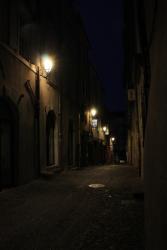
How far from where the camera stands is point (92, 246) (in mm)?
5141

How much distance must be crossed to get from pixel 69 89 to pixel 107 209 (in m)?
15.1

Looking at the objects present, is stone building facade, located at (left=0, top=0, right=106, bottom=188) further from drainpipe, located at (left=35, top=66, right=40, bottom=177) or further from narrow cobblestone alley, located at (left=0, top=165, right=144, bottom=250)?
narrow cobblestone alley, located at (left=0, top=165, right=144, bottom=250)

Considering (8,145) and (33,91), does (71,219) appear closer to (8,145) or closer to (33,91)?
(8,145)

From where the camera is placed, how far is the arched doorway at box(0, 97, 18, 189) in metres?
11.7

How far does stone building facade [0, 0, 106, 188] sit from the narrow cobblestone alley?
2.06 meters

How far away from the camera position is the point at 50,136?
17.8 meters

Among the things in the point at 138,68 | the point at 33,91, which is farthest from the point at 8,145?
the point at 138,68

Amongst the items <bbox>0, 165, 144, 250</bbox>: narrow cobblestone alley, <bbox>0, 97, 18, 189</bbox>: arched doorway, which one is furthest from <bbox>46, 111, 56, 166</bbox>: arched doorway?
<bbox>0, 165, 144, 250</bbox>: narrow cobblestone alley

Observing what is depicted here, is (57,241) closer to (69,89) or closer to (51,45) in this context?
(51,45)

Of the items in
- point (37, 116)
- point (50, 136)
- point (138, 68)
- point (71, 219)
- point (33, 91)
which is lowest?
point (71, 219)

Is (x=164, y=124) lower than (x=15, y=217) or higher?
higher

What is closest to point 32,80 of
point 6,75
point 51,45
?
point 6,75

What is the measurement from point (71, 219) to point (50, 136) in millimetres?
11087

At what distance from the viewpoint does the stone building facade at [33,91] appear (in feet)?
38.2
